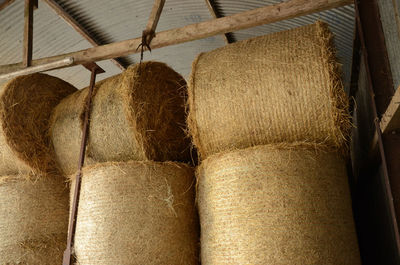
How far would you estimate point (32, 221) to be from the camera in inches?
117

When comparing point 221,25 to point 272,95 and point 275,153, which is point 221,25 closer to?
point 272,95

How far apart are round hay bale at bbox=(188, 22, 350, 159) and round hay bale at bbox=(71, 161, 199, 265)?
0.35m

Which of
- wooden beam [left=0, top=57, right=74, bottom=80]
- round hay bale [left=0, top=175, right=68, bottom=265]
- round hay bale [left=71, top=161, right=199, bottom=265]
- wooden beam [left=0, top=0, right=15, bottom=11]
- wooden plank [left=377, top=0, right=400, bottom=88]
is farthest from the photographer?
wooden beam [left=0, top=0, right=15, bottom=11]

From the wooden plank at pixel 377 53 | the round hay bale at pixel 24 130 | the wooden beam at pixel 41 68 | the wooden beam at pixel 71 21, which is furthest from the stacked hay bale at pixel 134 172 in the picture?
the wooden beam at pixel 71 21

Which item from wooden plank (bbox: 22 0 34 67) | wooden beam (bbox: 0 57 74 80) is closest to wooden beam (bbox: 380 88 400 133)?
wooden beam (bbox: 0 57 74 80)

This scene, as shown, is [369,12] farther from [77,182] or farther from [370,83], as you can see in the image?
[77,182]

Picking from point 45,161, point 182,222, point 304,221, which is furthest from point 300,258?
point 45,161

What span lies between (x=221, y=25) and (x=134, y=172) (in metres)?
1.18

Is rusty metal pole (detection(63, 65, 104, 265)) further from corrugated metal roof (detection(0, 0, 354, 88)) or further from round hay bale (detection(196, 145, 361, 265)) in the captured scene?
corrugated metal roof (detection(0, 0, 354, 88))

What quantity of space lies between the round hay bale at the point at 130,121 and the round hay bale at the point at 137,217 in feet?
0.58

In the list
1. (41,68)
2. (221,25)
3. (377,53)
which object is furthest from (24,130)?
(377,53)

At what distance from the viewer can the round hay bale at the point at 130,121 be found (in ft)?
8.82

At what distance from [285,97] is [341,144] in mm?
399

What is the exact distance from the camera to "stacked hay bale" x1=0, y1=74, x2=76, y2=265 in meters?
2.92
